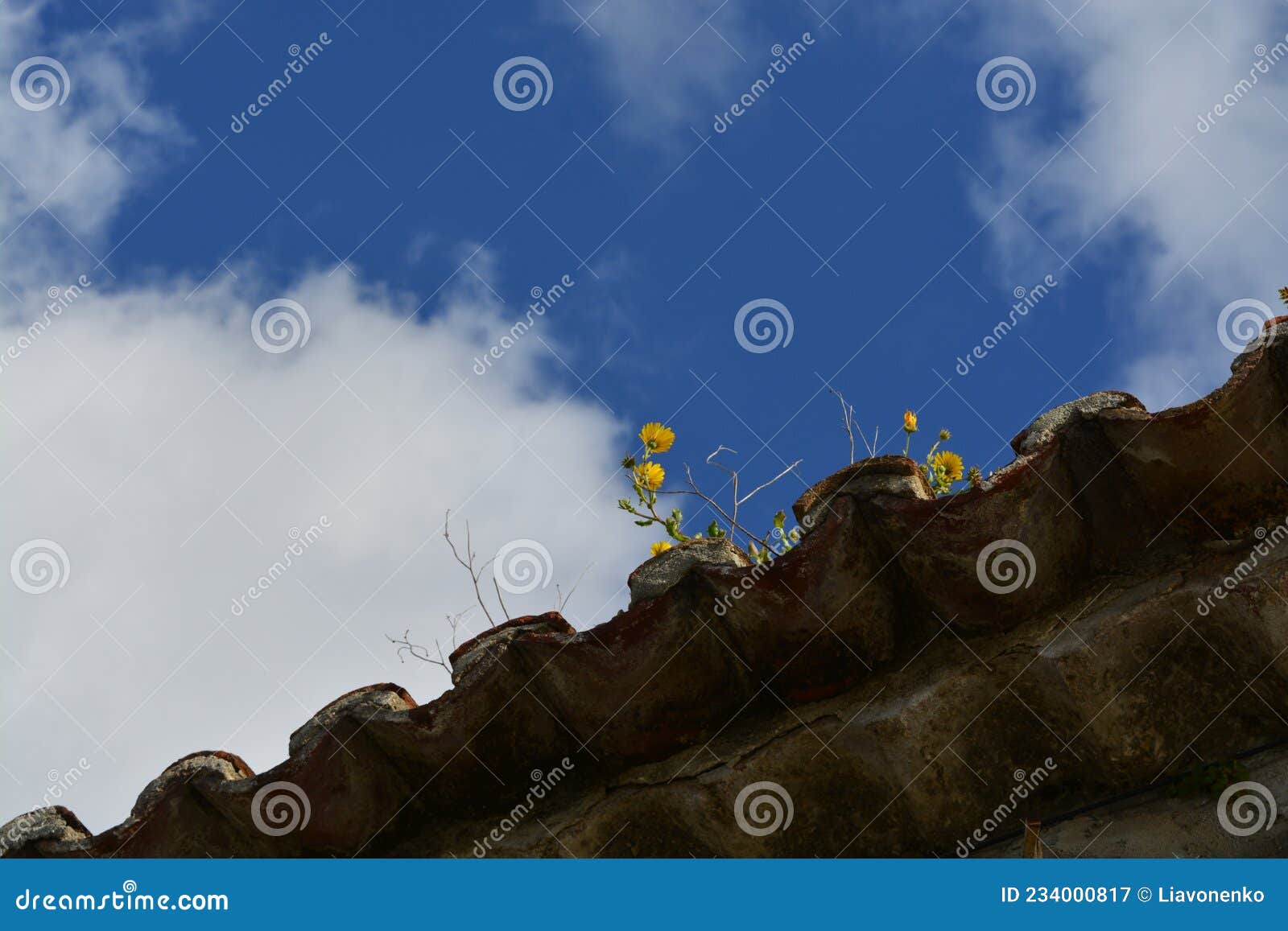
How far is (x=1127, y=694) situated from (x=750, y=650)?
3.18ft

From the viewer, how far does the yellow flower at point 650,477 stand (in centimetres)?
517

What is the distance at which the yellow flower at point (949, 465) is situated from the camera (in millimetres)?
5090

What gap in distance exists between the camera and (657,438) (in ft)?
17.5

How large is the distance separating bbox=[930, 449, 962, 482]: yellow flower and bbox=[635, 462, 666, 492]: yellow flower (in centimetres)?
114

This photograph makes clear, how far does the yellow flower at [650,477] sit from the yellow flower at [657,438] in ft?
0.48

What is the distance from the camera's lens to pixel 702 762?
343 cm

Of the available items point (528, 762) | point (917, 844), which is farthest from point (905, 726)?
point (528, 762)

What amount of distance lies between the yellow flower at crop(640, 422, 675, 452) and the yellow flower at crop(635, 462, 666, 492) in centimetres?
14

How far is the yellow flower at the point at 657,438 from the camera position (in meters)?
5.32

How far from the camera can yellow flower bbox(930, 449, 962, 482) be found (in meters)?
5.09

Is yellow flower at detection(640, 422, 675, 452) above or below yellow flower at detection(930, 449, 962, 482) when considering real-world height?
above

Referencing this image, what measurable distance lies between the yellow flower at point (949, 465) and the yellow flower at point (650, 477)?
1145 mm

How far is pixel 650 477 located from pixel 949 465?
1234 mm

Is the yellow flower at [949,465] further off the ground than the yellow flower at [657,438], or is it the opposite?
the yellow flower at [657,438]
